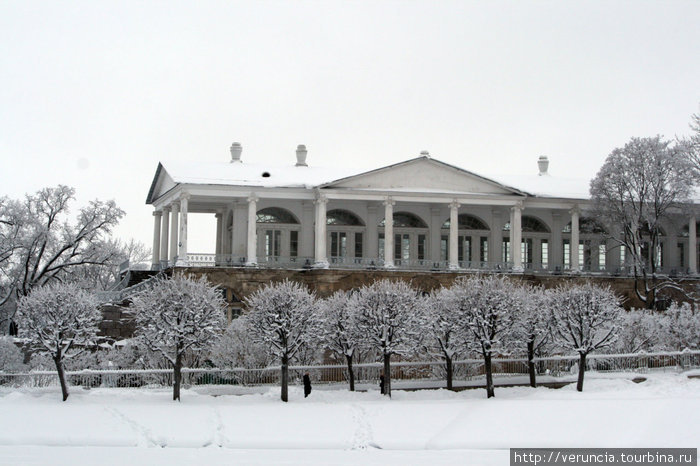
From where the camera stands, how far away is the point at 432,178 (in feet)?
156

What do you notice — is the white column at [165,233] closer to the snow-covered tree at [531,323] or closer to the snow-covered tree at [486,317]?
the snow-covered tree at [486,317]

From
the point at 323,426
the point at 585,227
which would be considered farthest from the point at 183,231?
the point at 585,227

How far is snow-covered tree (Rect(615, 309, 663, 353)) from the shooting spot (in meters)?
39.0

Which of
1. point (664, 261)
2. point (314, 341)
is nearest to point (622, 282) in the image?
point (664, 261)

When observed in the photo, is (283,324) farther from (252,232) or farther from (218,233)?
(218,233)

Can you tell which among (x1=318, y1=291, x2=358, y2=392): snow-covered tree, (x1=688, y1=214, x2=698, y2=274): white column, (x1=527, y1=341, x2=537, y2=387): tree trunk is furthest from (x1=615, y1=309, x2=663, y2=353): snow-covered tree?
(x1=688, y1=214, x2=698, y2=274): white column

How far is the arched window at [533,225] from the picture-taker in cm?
5103

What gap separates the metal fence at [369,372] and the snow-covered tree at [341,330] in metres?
1.28

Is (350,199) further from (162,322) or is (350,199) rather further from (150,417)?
(150,417)

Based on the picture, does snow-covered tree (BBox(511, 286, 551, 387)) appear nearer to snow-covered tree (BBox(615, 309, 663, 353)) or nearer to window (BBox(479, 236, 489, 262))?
snow-covered tree (BBox(615, 309, 663, 353))

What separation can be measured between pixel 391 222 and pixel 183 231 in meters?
9.68

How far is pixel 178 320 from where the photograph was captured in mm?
33000

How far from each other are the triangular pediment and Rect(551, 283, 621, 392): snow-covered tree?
501 inches

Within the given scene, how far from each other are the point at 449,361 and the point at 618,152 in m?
15.7
